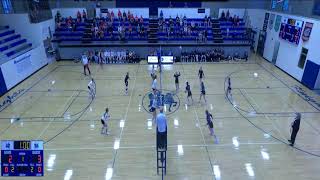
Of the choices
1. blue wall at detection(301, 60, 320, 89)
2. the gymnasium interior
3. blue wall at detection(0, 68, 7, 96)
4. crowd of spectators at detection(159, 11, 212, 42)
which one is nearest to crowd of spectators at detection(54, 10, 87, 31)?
the gymnasium interior

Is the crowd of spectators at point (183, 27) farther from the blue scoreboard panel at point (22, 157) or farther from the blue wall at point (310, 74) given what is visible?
the blue scoreboard panel at point (22, 157)

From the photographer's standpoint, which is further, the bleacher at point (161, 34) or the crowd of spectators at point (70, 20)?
the crowd of spectators at point (70, 20)

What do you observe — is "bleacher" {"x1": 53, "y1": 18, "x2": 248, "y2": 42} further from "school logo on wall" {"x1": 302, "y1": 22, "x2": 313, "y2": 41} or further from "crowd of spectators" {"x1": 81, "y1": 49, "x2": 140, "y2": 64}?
"school logo on wall" {"x1": 302, "y1": 22, "x2": 313, "y2": 41}

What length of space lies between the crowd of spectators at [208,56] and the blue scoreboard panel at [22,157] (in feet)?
67.4

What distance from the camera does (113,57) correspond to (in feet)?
87.8

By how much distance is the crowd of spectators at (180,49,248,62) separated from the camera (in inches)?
1054

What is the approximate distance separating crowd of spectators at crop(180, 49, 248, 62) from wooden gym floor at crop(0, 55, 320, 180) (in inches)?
198

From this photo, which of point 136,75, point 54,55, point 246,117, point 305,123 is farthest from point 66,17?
point 305,123

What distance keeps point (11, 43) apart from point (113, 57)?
9.19 meters

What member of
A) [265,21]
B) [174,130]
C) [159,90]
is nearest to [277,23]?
[265,21]

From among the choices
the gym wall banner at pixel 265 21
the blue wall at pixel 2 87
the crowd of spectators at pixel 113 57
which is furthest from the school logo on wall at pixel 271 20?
the blue wall at pixel 2 87

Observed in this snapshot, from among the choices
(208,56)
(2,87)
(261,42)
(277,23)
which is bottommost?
(2,87)

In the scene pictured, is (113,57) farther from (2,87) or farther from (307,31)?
(307,31)

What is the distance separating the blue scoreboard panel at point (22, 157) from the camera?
25.0ft
